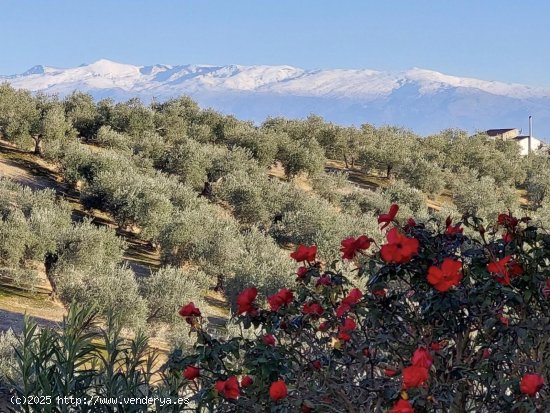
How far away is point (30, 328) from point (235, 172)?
138ft

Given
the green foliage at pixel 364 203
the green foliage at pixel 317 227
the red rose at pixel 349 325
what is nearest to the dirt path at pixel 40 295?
the green foliage at pixel 317 227

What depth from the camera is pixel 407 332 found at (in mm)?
4773

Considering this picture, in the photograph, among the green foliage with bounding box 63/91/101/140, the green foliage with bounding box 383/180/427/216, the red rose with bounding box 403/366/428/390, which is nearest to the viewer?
the red rose with bounding box 403/366/428/390

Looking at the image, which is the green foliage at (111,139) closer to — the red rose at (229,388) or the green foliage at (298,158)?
the green foliage at (298,158)

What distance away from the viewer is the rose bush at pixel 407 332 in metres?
4.27

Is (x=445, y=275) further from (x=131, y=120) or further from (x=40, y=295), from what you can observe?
(x=131, y=120)

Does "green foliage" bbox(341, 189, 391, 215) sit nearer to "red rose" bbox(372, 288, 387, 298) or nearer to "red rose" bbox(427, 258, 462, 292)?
"red rose" bbox(372, 288, 387, 298)

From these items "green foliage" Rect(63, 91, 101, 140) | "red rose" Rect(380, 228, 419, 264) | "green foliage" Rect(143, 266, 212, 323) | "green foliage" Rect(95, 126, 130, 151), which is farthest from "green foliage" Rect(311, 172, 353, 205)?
"red rose" Rect(380, 228, 419, 264)

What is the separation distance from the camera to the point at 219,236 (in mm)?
32875

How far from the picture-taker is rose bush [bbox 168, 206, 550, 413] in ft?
14.0

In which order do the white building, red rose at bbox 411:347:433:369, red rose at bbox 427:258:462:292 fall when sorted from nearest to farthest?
red rose at bbox 411:347:433:369 → red rose at bbox 427:258:462:292 → the white building

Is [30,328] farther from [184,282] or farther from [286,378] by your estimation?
[184,282]

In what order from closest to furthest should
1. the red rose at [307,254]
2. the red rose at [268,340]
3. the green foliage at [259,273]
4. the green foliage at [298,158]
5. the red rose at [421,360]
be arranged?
the red rose at [421,360] → the red rose at [268,340] → the red rose at [307,254] → the green foliage at [259,273] → the green foliage at [298,158]

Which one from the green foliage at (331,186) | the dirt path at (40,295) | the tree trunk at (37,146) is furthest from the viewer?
the green foliage at (331,186)
